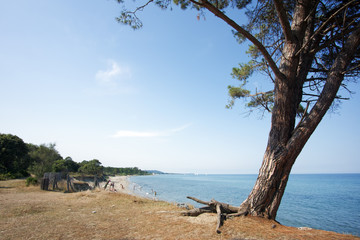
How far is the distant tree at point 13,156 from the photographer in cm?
2750

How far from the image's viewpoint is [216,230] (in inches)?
163

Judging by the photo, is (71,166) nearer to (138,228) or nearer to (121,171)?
(138,228)

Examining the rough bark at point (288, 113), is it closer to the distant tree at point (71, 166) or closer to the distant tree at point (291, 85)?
the distant tree at point (291, 85)

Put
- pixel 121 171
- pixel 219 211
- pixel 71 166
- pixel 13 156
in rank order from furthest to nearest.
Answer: pixel 121 171, pixel 71 166, pixel 13 156, pixel 219 211

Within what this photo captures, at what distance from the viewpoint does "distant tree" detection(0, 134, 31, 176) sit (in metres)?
27.5

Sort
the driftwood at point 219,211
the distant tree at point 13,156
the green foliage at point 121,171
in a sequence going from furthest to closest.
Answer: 1. the green foliage at point 121,171
2. the distant tree at point 13,156
3. the driftwood at point 219,211

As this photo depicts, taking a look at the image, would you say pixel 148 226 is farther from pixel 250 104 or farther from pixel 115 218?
pixel 250 104

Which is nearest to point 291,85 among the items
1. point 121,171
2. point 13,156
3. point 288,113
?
A: point 288,113

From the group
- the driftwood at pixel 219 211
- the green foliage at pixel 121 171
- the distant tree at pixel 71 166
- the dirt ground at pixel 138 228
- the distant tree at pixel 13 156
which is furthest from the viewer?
the green foliage at pixel 121 171

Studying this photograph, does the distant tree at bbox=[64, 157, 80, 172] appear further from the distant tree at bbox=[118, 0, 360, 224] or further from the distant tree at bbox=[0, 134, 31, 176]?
the distant tree at bbox=[118, 0, 360, 224]

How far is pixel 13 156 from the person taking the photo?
29109 millimetres

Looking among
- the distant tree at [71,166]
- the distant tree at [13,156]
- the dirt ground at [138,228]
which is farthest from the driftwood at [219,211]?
the distant tree at [71,166]

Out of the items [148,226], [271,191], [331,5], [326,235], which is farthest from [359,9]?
[148,226]

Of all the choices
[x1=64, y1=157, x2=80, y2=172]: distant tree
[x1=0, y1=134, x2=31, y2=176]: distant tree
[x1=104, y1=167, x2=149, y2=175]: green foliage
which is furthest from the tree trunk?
[x1=104, y1=167, x2=149, y2=175]: green foliage
